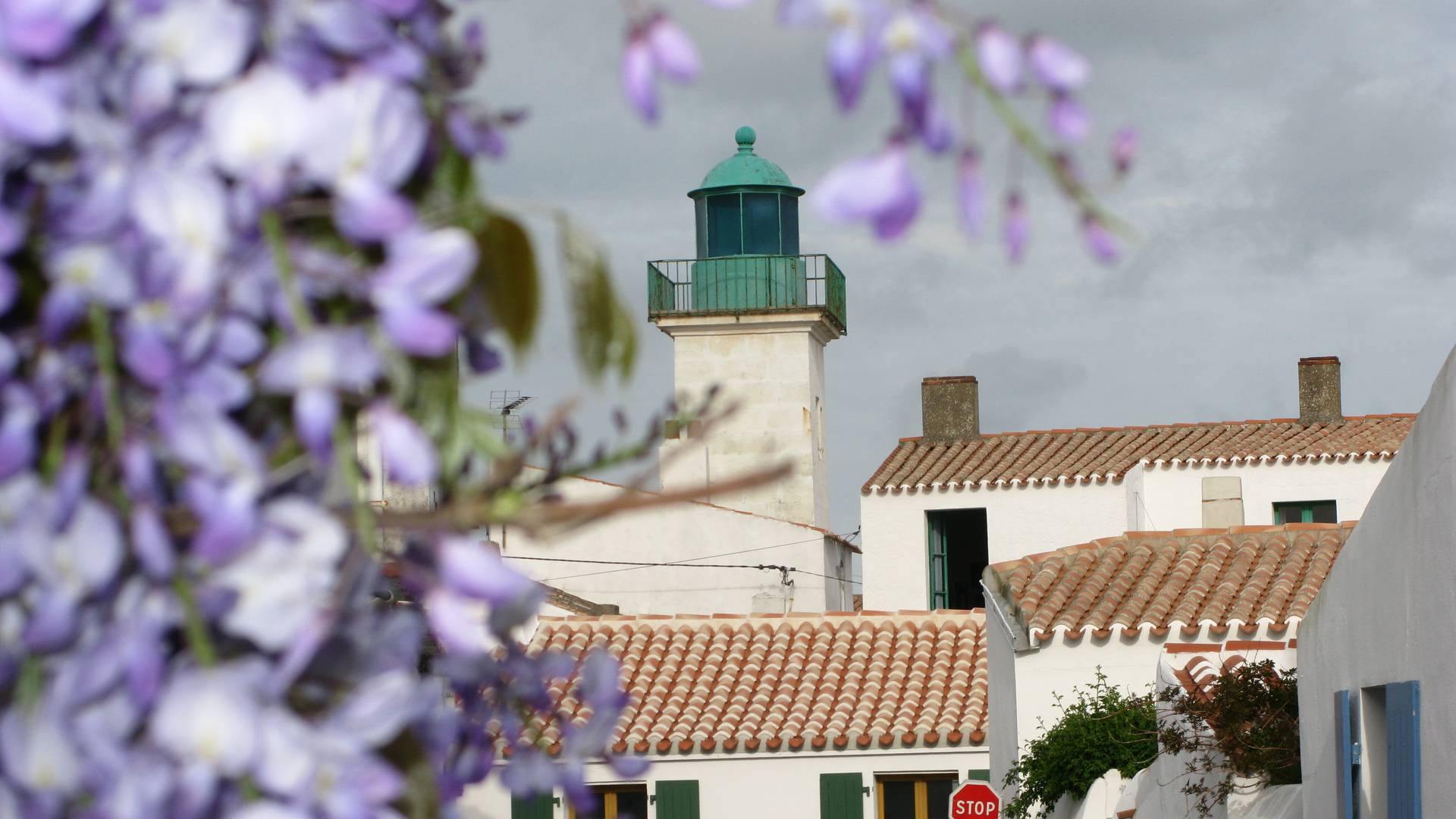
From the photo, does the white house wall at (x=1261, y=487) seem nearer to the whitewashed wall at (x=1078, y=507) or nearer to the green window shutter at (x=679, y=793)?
the whitewashed wall at (x=1078, y=507)

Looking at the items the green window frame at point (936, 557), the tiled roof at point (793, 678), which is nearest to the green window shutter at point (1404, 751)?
the tiled roof at point (793, 678)

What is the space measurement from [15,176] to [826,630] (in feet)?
80.9

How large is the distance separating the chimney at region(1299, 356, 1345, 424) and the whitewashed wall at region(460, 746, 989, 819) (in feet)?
36.9

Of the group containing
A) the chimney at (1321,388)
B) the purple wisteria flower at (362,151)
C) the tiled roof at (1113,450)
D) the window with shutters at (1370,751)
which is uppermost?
the chimney at (1321,388)

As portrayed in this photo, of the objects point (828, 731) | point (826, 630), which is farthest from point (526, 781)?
point (826, 630)

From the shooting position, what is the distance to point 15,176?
1.29 m

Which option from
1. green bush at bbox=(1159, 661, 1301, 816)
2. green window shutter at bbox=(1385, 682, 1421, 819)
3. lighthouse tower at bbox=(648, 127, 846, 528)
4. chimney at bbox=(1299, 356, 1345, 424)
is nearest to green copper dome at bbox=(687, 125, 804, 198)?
lighthouse tower at bbox=(648, 127, 846, 528)

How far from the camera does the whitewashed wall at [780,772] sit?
22969mm

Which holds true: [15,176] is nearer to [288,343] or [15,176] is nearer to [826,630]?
[288,343]

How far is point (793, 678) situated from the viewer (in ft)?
79.8

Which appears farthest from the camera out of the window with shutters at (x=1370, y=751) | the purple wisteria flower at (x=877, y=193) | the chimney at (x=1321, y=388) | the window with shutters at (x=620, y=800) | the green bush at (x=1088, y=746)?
the chimney at (x=1321, y=388)

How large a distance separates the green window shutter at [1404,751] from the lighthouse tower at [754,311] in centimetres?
2890

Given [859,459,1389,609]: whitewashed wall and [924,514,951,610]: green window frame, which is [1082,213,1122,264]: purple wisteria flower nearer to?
[859,459,1389,609]: whitewashed wall

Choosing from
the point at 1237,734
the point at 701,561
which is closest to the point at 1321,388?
the point at 701,561
